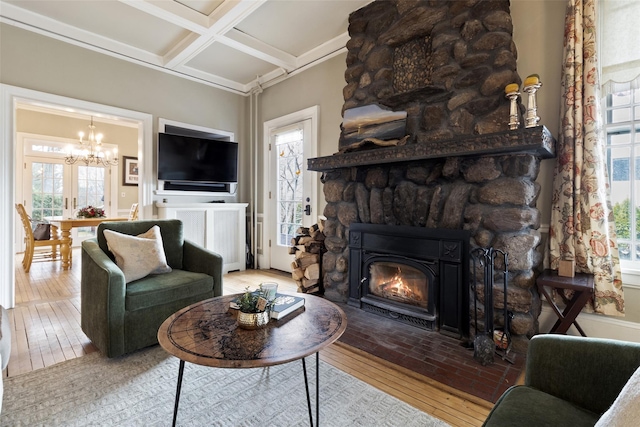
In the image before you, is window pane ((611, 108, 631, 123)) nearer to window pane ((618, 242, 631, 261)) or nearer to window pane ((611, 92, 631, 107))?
window pane ((611, 92, 631, 107))

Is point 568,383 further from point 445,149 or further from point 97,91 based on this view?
point 97,91

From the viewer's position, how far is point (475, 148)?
6.66 ft

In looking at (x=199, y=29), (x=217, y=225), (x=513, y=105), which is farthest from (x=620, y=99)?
(x=217, y=225)

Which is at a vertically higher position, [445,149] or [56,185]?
[56,185]

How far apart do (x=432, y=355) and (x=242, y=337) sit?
1400mm

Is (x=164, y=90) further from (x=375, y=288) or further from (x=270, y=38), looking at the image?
(x=375, y=288)

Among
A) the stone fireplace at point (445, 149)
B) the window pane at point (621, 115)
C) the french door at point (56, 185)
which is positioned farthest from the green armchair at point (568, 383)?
the french door at point (56, 185)

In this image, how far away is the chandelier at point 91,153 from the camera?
600 centimetres

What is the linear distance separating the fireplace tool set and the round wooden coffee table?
3.51ft

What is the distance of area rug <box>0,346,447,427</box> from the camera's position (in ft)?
4.84

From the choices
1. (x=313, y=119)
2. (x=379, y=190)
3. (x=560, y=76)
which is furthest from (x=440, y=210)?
(x=313, y=119)

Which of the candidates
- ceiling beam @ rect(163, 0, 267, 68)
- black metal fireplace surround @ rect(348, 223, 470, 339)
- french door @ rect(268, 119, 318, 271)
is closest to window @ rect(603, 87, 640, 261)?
black metal fireplace surround @ rect(348, 223, 470, 339)

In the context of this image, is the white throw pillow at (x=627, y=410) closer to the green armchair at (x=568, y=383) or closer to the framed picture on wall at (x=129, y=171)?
the green armchair at (x=568, y=383)

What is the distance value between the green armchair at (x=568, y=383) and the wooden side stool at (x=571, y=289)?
1011mm
